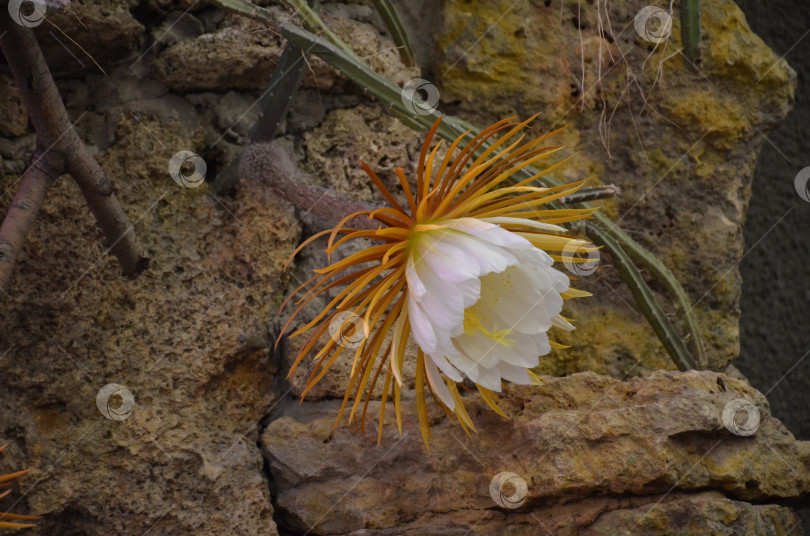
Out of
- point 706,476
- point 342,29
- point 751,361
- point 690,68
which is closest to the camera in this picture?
point 706,476

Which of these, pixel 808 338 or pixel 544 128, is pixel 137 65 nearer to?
pixel 544 128

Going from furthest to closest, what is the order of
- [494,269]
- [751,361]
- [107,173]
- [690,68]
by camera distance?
[751,361], [690,68], [107,173], [494,269]

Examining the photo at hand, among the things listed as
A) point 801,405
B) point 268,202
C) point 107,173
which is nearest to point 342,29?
point 268,202
